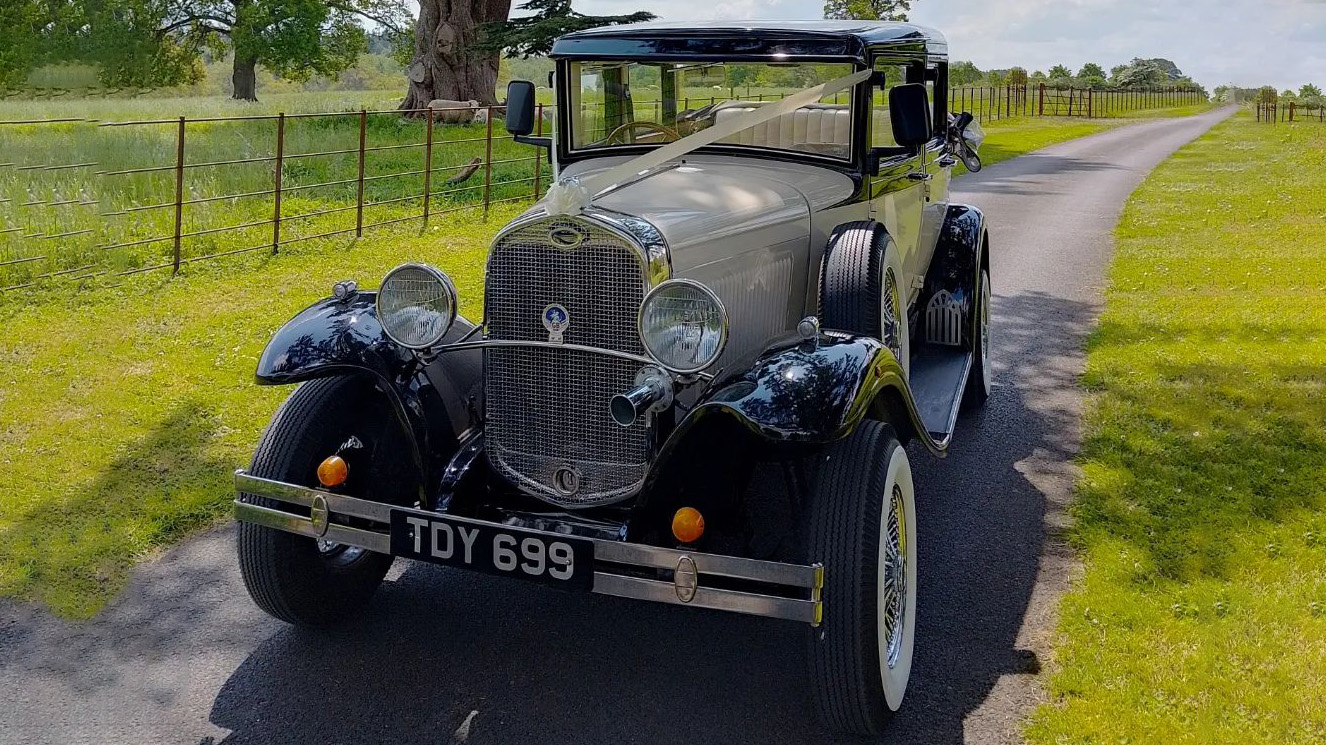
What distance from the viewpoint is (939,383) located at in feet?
18.2

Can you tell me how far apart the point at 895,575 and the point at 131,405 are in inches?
186

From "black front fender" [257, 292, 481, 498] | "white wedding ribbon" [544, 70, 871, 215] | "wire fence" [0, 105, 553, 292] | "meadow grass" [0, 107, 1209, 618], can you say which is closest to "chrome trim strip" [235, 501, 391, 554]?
"black front fender" [257, 292, 481, 498]

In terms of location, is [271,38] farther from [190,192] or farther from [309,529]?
[309,529]

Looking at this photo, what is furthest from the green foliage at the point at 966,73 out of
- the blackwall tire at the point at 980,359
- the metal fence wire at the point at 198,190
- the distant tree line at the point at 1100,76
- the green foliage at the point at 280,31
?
the blackwall tire at the point at 980,359

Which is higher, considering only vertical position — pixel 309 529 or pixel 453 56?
pixel 453 56

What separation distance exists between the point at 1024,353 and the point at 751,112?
4.13m

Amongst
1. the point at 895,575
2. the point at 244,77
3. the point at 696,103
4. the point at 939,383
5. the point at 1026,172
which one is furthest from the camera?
the point at 244,77

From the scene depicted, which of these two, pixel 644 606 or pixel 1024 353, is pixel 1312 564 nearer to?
pixel 644 606

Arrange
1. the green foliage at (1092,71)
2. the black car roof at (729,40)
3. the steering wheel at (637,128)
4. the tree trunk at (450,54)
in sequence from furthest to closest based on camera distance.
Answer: the green foliage at (1092,71) < the tree trunk at (450,54) < the steering wheel at (637,128) < the black car roof at (729,40)

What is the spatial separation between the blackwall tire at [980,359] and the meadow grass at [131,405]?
384cm

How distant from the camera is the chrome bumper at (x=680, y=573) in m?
3.17

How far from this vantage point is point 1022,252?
1256 centimetres

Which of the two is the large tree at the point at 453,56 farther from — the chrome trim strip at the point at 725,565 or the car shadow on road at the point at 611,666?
the chrome trim strip at the point at 725,565

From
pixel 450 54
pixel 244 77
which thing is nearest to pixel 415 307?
pixel 450 54
